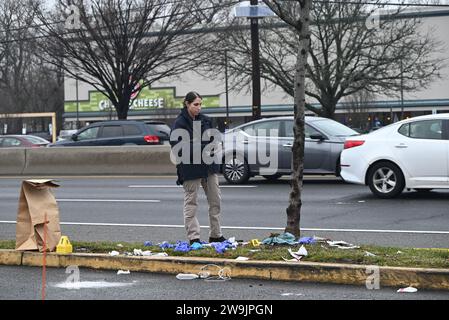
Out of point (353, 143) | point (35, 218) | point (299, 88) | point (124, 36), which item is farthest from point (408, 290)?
point (124, 36)

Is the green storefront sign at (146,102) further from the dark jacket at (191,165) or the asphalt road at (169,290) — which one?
the asphalt road at (169,290)

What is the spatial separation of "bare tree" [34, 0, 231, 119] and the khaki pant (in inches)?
855

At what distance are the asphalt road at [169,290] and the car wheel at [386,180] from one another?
6.82m

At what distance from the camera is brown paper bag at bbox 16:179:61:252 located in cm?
815

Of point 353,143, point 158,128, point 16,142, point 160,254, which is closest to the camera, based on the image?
point 160,254

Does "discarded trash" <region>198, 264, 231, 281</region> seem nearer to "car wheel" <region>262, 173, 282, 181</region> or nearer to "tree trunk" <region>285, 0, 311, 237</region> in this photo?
"tree trunk" <region>285, 0, 311, 237</region>

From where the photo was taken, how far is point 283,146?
16.7 metres

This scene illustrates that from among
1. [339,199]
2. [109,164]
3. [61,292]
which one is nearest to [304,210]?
[339,199]

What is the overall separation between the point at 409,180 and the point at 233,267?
6.73 metres

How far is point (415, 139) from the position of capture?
1329 cm

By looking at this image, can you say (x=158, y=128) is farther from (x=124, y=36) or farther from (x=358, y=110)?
(x=358, y=110)

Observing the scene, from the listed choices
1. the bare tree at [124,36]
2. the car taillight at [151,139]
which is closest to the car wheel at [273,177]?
the car taillight at [151,139]

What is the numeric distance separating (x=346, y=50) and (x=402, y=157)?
23.4 meters

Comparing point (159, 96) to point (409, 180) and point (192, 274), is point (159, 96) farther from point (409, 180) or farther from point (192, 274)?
point (192, 274)
